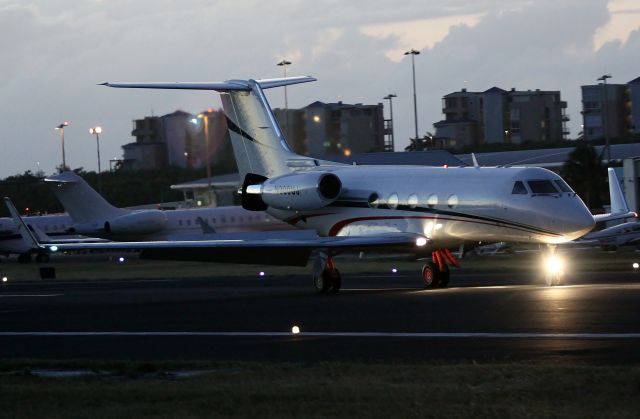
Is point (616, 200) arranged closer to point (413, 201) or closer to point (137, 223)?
point (413, 201)

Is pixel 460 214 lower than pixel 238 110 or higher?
lower

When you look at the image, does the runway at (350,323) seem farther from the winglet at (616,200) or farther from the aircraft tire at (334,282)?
the winglet at (616,200)

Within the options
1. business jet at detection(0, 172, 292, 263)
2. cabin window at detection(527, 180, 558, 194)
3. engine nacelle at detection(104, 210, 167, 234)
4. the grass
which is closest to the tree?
Result: business jet at detection(0, 172, 292, 263)

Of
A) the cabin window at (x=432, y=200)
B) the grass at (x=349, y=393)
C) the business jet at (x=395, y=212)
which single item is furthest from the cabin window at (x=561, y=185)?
the grass at (x=349, y=393)

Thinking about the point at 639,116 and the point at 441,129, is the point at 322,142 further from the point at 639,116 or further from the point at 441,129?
the point at 639,116

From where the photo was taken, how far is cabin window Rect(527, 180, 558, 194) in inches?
1068

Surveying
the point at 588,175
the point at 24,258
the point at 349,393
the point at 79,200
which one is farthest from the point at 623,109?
the point at 349,393

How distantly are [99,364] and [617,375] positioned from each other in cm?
637

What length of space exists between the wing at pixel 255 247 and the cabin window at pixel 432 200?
2.54 ft

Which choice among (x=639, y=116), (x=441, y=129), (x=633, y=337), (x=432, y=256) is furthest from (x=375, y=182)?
(x=639, y=116)

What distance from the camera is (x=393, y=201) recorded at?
95.9 ft

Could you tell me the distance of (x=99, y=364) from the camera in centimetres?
1504

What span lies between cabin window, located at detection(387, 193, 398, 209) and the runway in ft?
6.46

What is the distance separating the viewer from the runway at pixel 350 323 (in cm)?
1565
